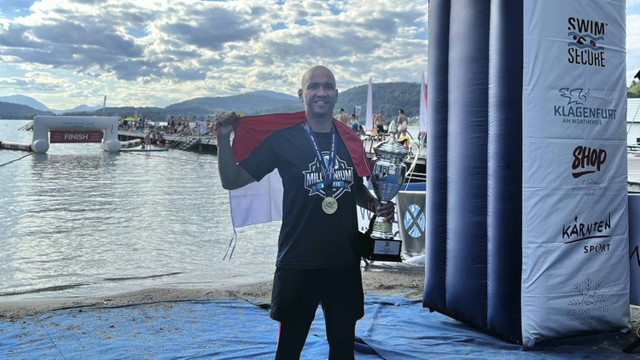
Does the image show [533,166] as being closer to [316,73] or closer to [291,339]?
[316,73]

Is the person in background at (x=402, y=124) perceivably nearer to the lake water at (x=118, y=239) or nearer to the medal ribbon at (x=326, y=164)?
the lake water at (x=118, y=239)

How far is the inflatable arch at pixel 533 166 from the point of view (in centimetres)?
400

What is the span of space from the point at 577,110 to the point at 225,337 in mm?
3173

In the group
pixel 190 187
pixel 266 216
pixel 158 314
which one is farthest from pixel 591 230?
pixel 190 187

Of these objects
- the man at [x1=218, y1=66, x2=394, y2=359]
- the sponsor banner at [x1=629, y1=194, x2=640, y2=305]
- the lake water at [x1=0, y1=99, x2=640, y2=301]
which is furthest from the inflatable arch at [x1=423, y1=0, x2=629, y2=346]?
the lake water at [x1=0, y1=99, x2=640, y2=301]

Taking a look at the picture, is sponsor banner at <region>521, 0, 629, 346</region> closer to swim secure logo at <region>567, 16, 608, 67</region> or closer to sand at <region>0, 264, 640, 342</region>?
swim secure logo at <region>567, 16, 608, 67</region>

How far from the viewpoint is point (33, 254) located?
8.66 m

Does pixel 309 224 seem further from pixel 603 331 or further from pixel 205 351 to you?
pixel 603 331

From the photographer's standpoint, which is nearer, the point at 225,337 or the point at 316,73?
the point at 316,73

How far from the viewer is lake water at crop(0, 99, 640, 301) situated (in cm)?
725

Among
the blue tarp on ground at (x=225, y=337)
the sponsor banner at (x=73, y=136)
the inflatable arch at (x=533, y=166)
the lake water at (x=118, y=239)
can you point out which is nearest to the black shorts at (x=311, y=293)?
the blue tarp on ground at (x=225, y=337)

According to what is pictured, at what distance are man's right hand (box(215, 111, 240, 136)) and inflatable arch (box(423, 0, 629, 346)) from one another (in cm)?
215

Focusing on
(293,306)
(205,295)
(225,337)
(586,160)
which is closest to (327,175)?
(293,306)

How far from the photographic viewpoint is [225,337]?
431cm
